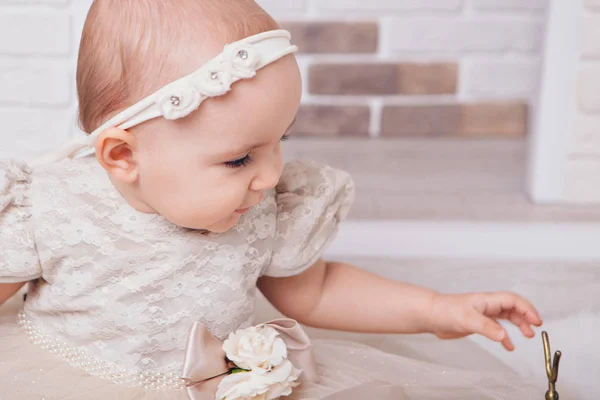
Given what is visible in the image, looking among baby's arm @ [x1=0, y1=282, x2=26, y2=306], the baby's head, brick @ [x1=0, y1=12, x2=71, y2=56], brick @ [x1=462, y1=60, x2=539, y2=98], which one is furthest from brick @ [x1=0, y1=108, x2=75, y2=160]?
brick @ [x1=462, y1=60, x2=539, y2=98]

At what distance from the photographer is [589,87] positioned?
1855 mm

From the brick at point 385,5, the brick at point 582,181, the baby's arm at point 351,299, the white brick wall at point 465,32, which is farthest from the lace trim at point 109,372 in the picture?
the brick at point 385,5

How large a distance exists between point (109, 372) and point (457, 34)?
69.9 inches

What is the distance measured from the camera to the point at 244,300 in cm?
94

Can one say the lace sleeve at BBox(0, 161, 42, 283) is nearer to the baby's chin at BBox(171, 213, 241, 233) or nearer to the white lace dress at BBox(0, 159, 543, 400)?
the white lace dress at BBox(0, 159, 543, 400)

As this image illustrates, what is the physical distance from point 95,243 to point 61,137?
2.74 ft

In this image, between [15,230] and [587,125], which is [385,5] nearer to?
[587,125]

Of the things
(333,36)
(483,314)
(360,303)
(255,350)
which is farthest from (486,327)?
(333,36)

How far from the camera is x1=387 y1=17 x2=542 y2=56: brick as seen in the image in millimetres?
2350

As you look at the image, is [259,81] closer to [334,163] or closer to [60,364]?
[60,364]

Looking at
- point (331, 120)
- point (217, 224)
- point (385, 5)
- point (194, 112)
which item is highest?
point (385, 5)

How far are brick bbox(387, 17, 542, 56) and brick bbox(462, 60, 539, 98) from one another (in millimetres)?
57

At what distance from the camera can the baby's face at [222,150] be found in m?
0.78

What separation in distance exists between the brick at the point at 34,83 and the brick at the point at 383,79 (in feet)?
3.05
